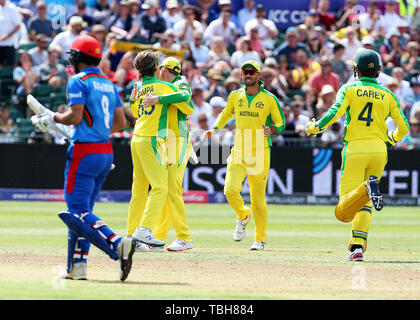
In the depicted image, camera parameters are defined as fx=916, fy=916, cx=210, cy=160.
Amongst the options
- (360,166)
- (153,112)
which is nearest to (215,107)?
(153,112)

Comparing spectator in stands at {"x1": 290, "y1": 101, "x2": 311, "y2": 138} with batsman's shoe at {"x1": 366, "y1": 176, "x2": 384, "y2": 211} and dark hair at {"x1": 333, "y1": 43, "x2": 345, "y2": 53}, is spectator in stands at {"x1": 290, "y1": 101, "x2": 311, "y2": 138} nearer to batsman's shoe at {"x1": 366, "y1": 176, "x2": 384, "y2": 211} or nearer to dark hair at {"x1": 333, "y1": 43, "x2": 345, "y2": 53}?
dark hair at {"x1": 333, "y1": 43, "x2": 345, "y2": 53}

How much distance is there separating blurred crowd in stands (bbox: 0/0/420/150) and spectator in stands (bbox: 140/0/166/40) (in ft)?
0.08

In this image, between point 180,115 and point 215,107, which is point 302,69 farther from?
point 180,115

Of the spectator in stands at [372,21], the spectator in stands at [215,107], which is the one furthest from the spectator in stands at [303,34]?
the spectator in stands at [215,107]

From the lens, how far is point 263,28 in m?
24.6

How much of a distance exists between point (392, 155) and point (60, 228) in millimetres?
9591

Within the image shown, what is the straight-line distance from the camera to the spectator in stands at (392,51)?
25.0m

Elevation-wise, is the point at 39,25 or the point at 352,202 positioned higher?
the point at 39,25

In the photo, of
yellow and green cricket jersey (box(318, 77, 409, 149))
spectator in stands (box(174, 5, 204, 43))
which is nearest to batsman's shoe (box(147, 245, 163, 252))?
yellow and green cricket jersey (box(318, 77, 409, 149))

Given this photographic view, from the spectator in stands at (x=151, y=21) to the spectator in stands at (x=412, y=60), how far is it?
6.68 metres

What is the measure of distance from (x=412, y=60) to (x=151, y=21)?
23.4ft

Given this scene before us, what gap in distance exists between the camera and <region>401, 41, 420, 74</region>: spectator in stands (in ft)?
80.9

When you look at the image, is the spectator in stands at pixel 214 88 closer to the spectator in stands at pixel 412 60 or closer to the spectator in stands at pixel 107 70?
the spectator in stands at pixel 107 70
